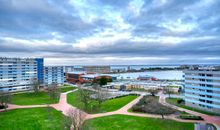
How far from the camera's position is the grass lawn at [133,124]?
29.5 m

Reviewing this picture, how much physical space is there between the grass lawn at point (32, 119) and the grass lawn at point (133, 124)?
600 centimetres

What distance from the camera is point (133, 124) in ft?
103

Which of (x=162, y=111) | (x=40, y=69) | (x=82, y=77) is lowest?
(x=162, y=111)

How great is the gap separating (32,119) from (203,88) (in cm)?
3501

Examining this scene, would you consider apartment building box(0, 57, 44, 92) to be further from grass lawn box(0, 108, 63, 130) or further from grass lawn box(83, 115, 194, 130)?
grass lawn box(83, 115, 194, 130)

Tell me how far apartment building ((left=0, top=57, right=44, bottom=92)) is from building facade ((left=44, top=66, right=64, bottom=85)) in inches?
180

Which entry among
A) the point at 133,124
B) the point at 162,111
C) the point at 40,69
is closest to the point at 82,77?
the point at 40,69

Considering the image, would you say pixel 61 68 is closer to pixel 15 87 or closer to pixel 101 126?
pixel 15 87

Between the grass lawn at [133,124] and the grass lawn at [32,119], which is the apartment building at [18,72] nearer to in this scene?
the grass lawn at [32,119]

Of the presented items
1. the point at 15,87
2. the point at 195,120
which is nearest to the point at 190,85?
the point at 195,120

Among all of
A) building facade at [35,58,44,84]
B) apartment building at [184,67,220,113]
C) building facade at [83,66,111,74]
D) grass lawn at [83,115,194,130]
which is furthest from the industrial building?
building facade at [83,66,111,74]

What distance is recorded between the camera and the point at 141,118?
34.7 m

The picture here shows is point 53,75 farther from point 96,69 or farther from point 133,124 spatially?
point 96,69

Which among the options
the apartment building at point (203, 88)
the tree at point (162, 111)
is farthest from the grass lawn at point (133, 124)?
the apartment building at point (203, 88)
